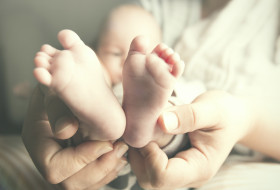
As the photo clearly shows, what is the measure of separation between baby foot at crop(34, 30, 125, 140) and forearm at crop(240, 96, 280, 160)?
354mm

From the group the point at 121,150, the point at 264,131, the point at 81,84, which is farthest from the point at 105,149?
the point at 264,131

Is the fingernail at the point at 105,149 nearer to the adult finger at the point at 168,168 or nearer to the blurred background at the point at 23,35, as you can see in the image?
the adult finger at the point at 168,168

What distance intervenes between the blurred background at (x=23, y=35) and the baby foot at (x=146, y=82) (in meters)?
0.30

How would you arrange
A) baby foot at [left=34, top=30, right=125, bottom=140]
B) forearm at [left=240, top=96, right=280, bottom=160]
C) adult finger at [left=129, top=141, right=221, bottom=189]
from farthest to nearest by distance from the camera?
forearm at [left=240, top=96, right=280, bottom=160]
adult finger at [left=129, top=141, right=221, bottom=189]
baby foot at [left=34, top=30, right=125, bottom=140]

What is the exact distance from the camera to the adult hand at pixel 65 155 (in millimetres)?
414

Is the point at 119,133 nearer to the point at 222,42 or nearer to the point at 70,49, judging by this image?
the point at 70,49

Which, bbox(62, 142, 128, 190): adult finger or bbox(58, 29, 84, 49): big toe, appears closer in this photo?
bbox(58, 29, 84, 49): big toe

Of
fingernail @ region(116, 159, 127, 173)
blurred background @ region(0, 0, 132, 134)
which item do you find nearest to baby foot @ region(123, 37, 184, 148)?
fingernail @ region(116, 159, 127, 173)

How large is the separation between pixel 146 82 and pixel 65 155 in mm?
213

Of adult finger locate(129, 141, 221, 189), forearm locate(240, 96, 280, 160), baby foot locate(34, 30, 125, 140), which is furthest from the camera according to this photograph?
forearm locate(240, 96, 280, 160)

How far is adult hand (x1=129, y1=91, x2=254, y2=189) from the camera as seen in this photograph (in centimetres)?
38

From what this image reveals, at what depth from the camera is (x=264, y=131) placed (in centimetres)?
55

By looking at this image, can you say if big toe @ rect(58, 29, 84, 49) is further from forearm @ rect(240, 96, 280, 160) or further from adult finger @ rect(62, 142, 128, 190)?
forearm @ rect(240, 96, 280, 160)

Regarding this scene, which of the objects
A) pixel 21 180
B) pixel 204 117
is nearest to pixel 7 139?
pixel 21 180
